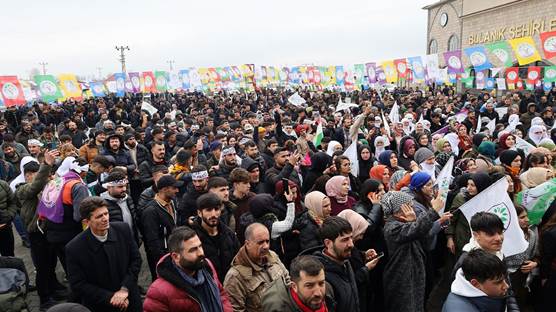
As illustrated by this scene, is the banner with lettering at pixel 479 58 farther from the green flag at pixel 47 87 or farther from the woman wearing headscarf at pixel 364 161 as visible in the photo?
the green flag at pixel 47 87

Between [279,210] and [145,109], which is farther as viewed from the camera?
[145,109]

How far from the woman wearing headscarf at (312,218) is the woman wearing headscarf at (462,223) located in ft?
4.76

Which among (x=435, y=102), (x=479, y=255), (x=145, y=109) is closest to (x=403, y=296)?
(x=479, y=255)

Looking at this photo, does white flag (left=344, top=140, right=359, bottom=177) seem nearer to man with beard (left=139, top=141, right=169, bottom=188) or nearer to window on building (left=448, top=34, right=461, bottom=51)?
man with beard (left=139, top=141, right=169, bottom=188)

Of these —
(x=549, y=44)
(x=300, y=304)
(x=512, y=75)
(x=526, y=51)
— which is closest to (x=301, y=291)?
(x=300, y=304)

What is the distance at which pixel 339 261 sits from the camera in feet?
10.3

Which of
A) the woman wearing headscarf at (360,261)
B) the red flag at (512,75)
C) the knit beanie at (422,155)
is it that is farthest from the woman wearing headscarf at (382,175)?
the red flag at (512,75)

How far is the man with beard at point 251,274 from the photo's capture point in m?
3.09

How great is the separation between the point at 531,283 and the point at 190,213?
3.71 metres

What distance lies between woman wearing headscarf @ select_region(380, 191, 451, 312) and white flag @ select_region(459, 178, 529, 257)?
59 centimetres

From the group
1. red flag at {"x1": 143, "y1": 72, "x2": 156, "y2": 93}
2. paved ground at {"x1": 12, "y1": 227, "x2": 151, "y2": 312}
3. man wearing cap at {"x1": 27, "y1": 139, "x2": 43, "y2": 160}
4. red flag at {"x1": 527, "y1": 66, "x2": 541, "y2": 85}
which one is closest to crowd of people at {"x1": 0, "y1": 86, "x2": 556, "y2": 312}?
paved ground at {"x1": 12, "y1": 227, "x2": 151, "y2": 312}

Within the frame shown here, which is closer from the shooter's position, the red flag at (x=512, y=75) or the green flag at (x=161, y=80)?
the red flag at (x=512, y=75)

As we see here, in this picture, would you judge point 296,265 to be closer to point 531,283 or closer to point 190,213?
point 190,213

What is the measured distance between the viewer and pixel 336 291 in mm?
2994
